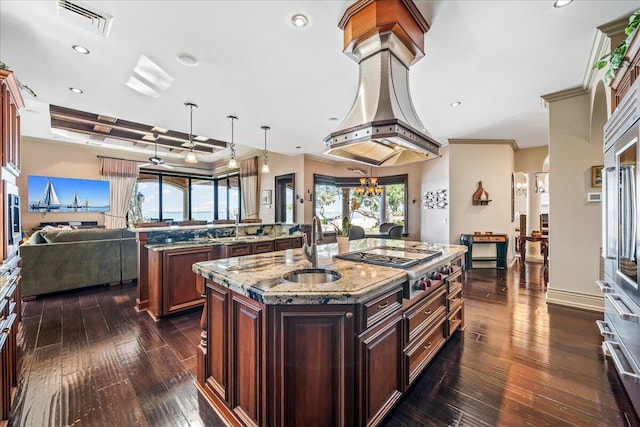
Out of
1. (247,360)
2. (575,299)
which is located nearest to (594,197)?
(575,299)

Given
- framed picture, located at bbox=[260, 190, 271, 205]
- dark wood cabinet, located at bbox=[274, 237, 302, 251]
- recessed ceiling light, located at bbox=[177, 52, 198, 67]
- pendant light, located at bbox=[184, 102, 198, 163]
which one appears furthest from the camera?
framed picture, located at bbox=[260, 190, 271, 205]

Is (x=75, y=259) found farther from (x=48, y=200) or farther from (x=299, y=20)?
(x=299, y=20)

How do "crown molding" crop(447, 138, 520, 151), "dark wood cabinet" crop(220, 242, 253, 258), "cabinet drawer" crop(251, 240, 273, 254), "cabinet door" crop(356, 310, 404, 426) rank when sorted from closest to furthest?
"cabinet door" crop(356, 310, 404, 426), "dark wood cabinet" crop(220, 242, 253, 258), "cabinet drawer" crop(251, 240, 273, 254), "crown molding" crop(447, 138, 520, 151)

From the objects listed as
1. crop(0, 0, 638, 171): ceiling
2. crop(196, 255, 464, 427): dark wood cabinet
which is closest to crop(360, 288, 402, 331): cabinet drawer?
crop(196, 255, 464, 427): dark wood cabinet

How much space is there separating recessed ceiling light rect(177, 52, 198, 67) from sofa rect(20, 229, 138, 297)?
126 inches

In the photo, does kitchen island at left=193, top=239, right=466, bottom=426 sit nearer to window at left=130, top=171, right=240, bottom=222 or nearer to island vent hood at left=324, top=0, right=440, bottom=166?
island vent hood at left=324, top=0, right=440, bottom=166

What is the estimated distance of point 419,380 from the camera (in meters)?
1.99

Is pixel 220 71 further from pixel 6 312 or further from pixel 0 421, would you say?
pixel 0 421

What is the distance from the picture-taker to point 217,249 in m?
3.59

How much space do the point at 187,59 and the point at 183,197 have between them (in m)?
7.61

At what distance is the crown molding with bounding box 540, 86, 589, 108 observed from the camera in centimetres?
329

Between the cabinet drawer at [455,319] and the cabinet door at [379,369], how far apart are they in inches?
37.9

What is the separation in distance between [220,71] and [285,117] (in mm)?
1501

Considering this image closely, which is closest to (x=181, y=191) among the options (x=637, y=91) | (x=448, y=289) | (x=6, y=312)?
(x=6, y=312)
